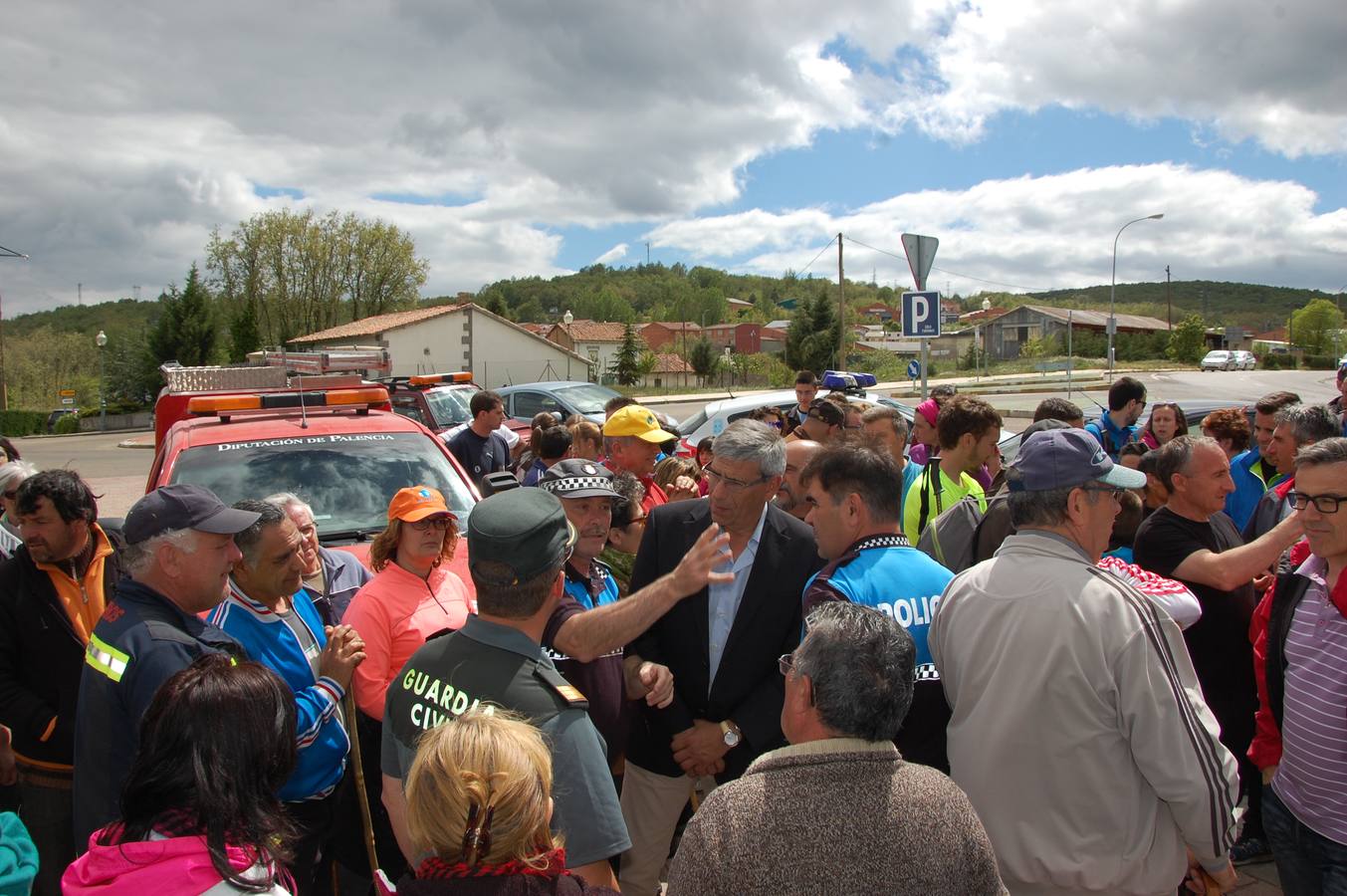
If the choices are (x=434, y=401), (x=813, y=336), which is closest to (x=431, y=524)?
(x=434, y=401)

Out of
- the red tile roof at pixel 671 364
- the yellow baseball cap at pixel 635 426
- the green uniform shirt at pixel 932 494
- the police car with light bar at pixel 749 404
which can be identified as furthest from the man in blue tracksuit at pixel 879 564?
the red tile roof at pixel 671 364

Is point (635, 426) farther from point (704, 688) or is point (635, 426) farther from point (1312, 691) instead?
point (1312, 691)

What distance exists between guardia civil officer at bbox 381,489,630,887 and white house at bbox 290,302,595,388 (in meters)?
48.0

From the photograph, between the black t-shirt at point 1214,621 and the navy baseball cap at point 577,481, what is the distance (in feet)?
7.29

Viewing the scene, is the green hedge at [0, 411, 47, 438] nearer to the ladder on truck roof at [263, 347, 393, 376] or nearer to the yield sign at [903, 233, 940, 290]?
the ladder on truck roof at [263, 347, 393, 376]

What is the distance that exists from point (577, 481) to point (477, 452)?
5.45 m

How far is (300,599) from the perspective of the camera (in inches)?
133

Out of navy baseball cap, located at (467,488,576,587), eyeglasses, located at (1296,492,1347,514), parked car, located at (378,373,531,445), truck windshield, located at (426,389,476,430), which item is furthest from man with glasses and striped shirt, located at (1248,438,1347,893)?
truck windshield, located at (426,389,476,430)

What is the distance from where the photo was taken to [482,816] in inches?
61.7

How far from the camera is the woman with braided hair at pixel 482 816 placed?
157cm

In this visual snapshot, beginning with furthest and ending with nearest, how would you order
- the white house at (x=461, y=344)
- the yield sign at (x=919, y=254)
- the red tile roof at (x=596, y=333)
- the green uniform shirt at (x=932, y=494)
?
the red tile roof at (x=596, y=333), the white house at (x=461, y=344), the yield sign at (x=919, y=254), the green uniform shirt at (x=932, y=494)

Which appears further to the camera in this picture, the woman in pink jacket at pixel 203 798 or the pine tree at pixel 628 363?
the pine tree at pixel 628 363

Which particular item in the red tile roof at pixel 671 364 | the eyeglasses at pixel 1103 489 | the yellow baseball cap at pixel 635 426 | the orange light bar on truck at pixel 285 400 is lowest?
the eyeglasses at pixel 1103 489

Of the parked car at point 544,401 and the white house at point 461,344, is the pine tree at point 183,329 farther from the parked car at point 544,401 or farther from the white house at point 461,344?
the parked car at point 544,401
